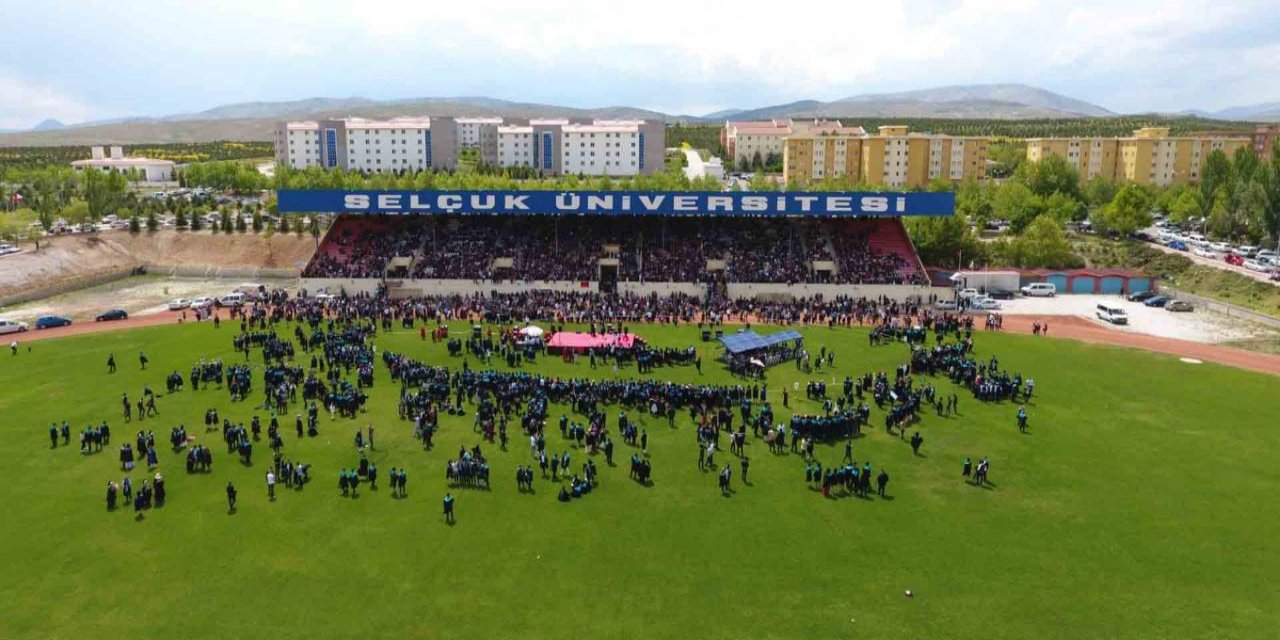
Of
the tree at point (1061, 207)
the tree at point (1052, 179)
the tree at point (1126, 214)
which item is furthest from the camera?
the tree at point (1052, 179)

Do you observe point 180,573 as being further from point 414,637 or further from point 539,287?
point 539,287

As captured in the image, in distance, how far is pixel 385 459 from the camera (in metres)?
24.5

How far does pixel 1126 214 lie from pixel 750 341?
57.4m

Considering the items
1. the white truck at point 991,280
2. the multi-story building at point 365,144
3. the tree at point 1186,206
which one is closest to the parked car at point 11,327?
the white truck at point 991,280

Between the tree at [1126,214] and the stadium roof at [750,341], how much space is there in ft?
178

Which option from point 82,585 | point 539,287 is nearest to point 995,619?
point 82,585

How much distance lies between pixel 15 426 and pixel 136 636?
1619 centimetres

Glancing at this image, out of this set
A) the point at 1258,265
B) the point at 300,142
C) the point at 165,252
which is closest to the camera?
the point at 1258,265

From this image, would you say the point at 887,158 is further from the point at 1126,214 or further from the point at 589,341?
the point at 589,341

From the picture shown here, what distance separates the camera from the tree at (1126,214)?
247ft

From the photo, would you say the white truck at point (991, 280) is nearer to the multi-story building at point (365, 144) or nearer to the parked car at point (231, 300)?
the parked car at point (231, 300)

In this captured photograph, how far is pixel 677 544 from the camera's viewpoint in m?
19.3

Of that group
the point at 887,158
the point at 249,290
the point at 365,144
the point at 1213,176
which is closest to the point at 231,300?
the point at 249,290

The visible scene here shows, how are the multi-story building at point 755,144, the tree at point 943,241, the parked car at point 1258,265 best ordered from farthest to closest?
the multi-story building at point 755,144 < the tree at point 943,241 < the parked car at point 1258,265
